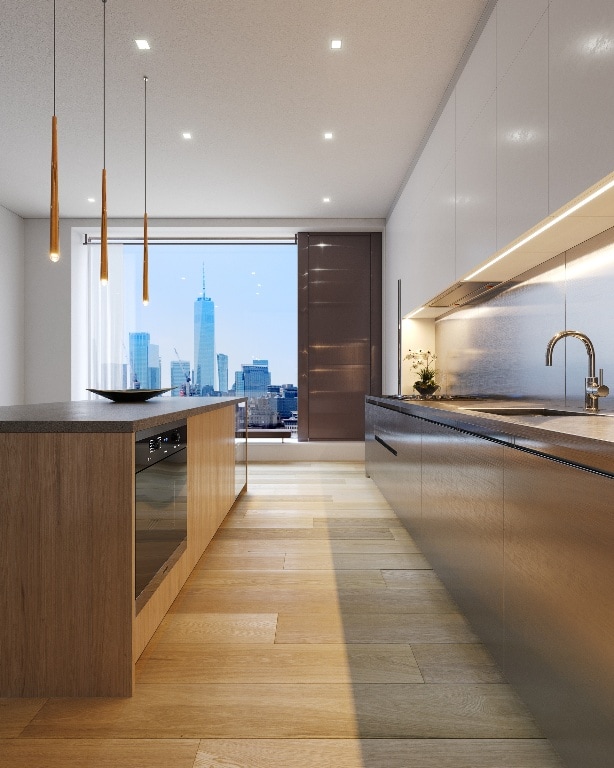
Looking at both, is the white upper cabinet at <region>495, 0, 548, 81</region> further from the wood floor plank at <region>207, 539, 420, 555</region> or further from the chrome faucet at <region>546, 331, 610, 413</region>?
the wood floor plank at <region>207, 539, 420, 555</region>

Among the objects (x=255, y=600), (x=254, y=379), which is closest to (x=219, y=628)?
(x=255, y=600)

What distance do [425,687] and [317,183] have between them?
458cm

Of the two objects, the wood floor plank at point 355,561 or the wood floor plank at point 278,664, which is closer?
the wood floor plank at point 278,664

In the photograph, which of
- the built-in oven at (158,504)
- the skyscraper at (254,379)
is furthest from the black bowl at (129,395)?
the skyscraper at (254,379)

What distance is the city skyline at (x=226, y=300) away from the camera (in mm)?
6938

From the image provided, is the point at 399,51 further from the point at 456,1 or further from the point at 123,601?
the point at 123,601

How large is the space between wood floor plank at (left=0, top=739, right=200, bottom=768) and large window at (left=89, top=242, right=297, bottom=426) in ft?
18.2

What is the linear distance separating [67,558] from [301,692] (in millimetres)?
778

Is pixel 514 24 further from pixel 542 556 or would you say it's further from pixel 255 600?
pixel 255 600

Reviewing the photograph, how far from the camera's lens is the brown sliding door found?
21.5 feet

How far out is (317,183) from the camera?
525 centimetres

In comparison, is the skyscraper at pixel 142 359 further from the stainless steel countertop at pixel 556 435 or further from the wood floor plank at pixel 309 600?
the stainless steel countertop at pixel 556 435

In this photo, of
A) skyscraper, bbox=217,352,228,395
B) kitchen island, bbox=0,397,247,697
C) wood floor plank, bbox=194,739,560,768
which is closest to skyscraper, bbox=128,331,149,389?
skyscraper, bbox=217,352,228,395

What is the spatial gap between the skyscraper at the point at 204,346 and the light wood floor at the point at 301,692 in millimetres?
4493
